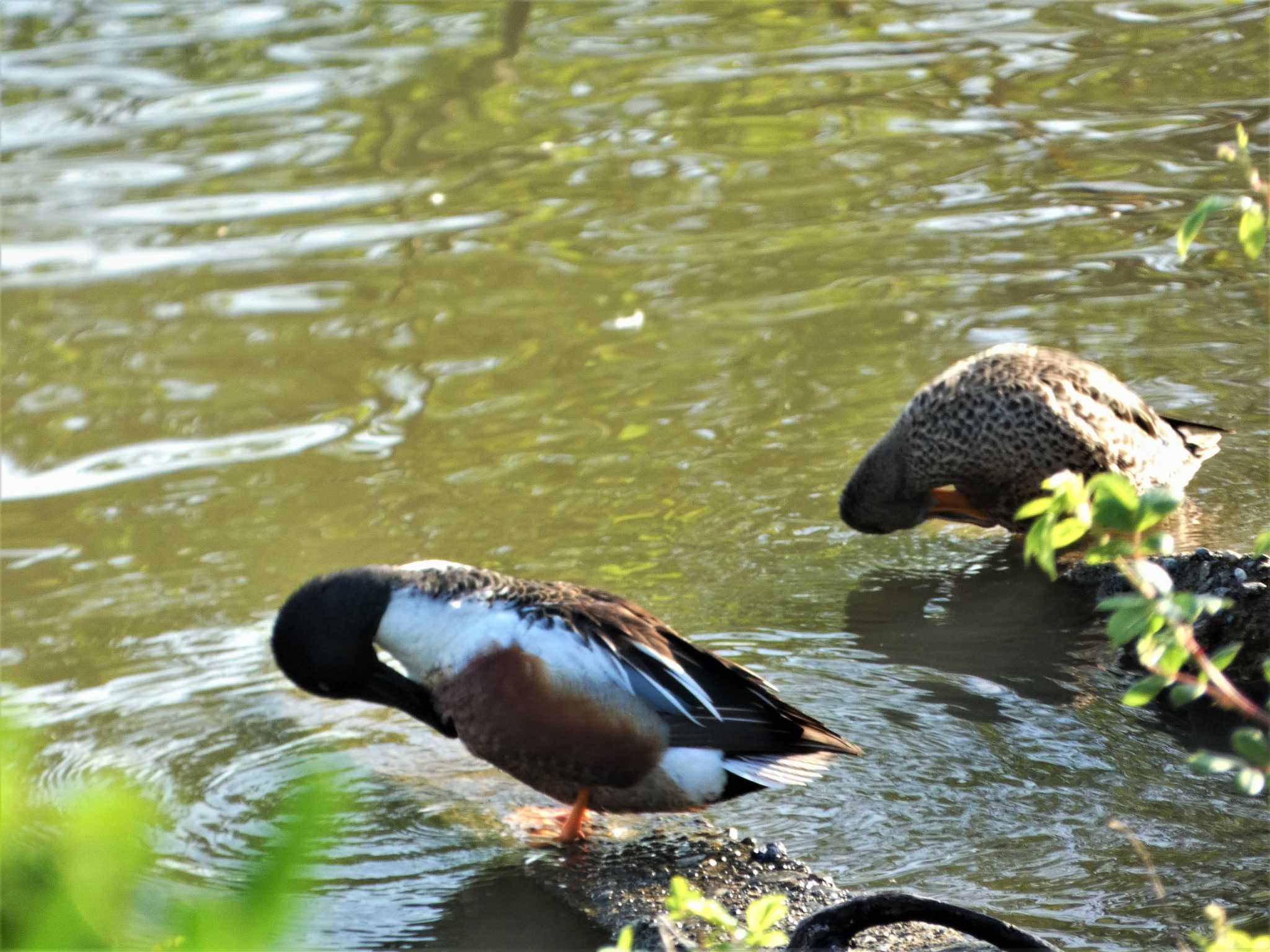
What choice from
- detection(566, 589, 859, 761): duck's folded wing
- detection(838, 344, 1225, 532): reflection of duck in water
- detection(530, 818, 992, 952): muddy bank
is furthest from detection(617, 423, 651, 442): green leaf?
detection(566, 589, 859, 761): duck's folded wing

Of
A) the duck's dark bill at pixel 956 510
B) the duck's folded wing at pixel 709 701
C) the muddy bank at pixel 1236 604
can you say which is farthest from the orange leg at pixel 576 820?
the duck's dark bill at pixel 956 510

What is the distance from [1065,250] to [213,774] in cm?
458

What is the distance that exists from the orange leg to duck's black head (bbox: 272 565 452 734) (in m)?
0.43

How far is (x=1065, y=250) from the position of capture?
22.9ft

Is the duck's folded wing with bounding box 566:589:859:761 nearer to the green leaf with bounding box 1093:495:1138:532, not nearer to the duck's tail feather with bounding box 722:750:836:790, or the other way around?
the duck's tail feather with bounding box 722:750:836:790

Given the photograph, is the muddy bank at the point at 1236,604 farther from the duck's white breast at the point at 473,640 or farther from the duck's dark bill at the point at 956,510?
the duck's white breast at the point at 473,640

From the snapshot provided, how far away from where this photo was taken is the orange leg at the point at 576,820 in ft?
11.9

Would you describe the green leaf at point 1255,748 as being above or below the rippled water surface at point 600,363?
above

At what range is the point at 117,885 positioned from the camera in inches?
31.8

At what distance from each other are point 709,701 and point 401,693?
2.74ft

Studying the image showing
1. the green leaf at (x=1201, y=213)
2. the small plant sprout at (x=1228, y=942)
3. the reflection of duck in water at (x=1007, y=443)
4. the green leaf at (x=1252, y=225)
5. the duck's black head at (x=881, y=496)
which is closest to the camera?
the small plant sprout at (x=1228, y=942)

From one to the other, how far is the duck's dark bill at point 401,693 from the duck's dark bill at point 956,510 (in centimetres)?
221

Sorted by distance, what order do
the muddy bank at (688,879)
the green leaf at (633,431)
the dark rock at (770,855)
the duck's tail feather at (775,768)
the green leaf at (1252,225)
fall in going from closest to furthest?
1. the green leaf at (1252,225)
2. the muddy bank at (688,879)
3. the dark rock at (770,855)
4. the duck's tail feather at (775,768)
5. the green leaf at (633,431)

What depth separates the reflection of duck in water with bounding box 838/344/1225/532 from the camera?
16.3 feet
